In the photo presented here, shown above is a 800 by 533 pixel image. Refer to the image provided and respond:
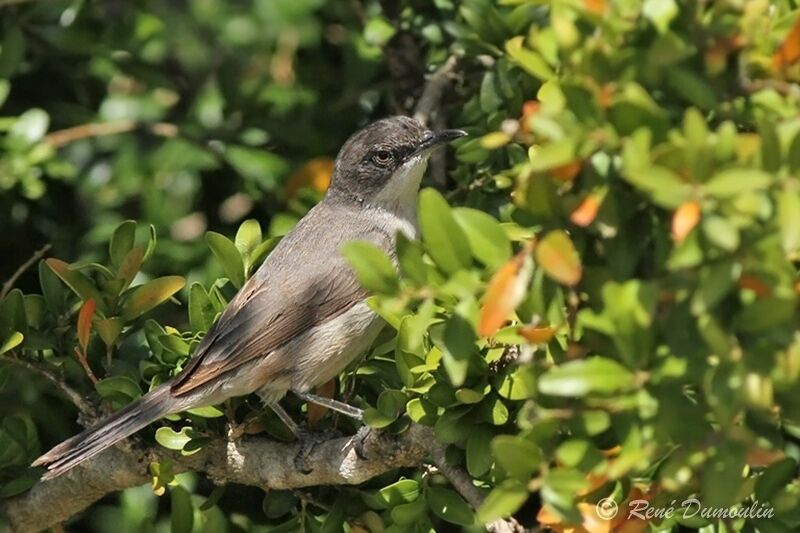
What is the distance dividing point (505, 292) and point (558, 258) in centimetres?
14

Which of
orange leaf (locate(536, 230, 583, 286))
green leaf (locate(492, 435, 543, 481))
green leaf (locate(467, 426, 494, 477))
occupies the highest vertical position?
orange leaf (locate(536, 230, 583, 286))

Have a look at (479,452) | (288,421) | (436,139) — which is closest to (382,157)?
(436,139)

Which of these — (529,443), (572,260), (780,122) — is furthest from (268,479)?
(780,122)

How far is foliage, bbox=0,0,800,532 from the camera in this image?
2.35m

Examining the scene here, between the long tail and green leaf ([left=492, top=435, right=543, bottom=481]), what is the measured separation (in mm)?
1799

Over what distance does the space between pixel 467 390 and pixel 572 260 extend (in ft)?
3.29

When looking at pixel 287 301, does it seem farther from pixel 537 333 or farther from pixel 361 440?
pixel 537 333

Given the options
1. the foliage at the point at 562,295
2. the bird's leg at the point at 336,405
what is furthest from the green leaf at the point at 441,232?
the bird's leg at the point at 336,405

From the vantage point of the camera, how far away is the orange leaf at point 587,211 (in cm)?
250

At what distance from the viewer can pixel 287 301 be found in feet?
16.6

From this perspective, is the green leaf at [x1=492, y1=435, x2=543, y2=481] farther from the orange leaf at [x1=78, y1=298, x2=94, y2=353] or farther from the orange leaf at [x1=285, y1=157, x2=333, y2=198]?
the orange leaf at [x1=285, y1=157, x2=333, y2=198]

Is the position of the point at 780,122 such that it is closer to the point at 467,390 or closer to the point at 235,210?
the point at 467,390

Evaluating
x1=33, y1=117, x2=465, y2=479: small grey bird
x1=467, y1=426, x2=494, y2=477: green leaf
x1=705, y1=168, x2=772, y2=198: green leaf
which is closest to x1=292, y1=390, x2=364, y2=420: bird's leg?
x1=33, y1=117, x2=465, y2=479: small grey bird

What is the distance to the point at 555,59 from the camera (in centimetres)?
293
